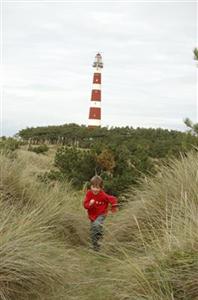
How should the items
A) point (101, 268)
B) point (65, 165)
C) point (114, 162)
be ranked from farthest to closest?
point (65, 165) → point (114, 162) → point (101, 268)

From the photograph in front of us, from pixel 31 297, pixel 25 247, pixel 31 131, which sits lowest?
pixel 31 297

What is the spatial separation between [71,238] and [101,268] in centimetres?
216

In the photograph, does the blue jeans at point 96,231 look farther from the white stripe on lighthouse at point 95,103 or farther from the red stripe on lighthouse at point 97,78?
the red stripe on lighthouse at point 97,78

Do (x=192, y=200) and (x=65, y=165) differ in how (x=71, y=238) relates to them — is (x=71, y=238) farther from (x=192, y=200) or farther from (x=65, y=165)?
(x=65, y=165)

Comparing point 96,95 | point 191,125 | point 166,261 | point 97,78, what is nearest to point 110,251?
point 166,261

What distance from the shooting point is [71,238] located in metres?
9.08

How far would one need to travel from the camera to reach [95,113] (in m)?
49.0

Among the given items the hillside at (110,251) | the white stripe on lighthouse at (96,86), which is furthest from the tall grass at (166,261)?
the white stripe on lighthouse at (96,86)

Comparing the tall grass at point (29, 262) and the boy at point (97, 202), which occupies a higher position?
the boy at point (97, 202)

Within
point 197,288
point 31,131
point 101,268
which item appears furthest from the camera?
point 31,131

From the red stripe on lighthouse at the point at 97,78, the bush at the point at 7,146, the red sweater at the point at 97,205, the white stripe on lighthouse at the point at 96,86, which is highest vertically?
the red stripe on lighthouse at the point at 97,78

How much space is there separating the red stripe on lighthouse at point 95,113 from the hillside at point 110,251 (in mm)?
39376

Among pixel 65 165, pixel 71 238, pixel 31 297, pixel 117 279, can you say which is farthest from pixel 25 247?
pixel 65 165

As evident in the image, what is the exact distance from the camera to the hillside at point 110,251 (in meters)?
5.38
